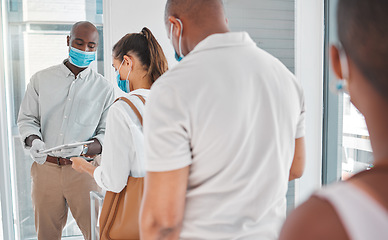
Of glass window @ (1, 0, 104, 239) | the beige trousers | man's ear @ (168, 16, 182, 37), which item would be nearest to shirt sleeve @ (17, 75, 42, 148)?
the beige trousers

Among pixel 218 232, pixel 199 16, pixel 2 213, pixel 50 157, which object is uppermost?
pixel 199 16

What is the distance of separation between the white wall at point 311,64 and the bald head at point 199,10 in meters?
2.11

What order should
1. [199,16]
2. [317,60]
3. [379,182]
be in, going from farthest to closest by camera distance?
[317,60]
[199,16]
[379,182]

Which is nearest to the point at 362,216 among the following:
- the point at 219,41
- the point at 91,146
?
the point at 219,41

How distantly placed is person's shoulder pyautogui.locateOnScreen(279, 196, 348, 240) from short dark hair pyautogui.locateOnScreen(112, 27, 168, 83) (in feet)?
3.89

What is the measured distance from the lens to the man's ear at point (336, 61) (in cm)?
52

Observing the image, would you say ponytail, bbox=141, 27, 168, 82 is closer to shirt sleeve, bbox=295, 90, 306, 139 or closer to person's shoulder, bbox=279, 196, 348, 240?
shirt sleeve, bbox=295, 90, 306, 139

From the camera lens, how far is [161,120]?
0.90 meters

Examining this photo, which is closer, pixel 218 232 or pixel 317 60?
pixel 218 232

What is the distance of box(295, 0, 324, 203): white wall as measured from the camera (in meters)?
3.03

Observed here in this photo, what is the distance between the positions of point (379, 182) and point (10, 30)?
3.19 m

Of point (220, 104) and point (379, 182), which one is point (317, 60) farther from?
point (379, 182)

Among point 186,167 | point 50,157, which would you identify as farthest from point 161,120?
point 50,157

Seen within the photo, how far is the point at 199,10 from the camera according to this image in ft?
3.45
